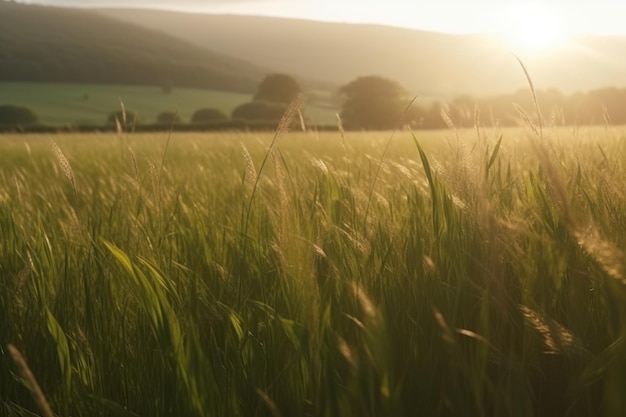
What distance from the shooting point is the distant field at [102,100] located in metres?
44.0

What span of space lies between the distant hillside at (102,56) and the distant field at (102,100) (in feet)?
7.78

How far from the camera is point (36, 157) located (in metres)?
6.62

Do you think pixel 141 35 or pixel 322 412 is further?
pixel 141 35

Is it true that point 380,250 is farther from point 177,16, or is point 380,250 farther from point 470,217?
point 177,16

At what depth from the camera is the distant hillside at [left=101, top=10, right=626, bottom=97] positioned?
7856cm

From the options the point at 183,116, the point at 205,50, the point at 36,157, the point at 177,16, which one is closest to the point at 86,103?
the point at 183,116

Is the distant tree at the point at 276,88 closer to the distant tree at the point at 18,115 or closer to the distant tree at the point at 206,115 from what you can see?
the distant tree at the point at 206,115

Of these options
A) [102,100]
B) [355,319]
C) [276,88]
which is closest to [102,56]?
[102,100]

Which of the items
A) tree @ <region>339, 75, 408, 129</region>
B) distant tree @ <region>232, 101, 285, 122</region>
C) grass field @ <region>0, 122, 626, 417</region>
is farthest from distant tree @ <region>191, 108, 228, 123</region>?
grass field @ <region>0, 122, 626, 417</region>

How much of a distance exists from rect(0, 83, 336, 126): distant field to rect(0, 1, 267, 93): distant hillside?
237 centimetres

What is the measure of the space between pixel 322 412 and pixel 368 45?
9378 cm

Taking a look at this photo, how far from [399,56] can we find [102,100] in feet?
154

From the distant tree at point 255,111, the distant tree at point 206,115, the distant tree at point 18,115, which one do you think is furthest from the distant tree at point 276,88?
the distant tree at point 18,115

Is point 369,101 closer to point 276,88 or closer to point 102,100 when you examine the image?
point 276,88
